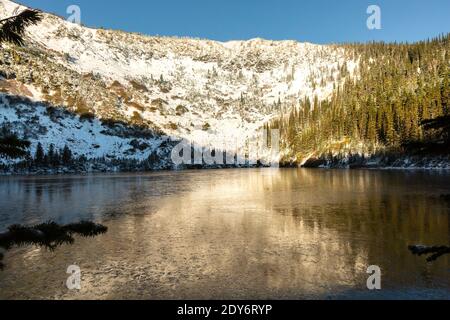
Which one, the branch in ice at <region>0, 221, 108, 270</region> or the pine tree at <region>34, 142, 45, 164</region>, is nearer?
the branch in ice at <region>0, 221, 108, 270</region>

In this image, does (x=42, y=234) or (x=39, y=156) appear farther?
(x=39, y=156)

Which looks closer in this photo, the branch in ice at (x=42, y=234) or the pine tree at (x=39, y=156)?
the branch in ice at (x=42, y=234)

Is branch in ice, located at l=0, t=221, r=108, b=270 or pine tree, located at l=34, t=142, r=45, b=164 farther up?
pine tree, located at l=34, t=142, r=45, b=164

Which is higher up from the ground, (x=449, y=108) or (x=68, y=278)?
(x=449, y=108)

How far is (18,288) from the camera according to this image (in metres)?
20.1

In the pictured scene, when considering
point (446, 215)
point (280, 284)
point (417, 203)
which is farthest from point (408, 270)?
point (417, 203)

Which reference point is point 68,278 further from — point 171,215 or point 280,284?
A: point 171,215

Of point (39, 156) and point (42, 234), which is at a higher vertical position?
point (39, 156)

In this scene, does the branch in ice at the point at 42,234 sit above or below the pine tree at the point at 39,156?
below

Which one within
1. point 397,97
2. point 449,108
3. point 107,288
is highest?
point 397,97
